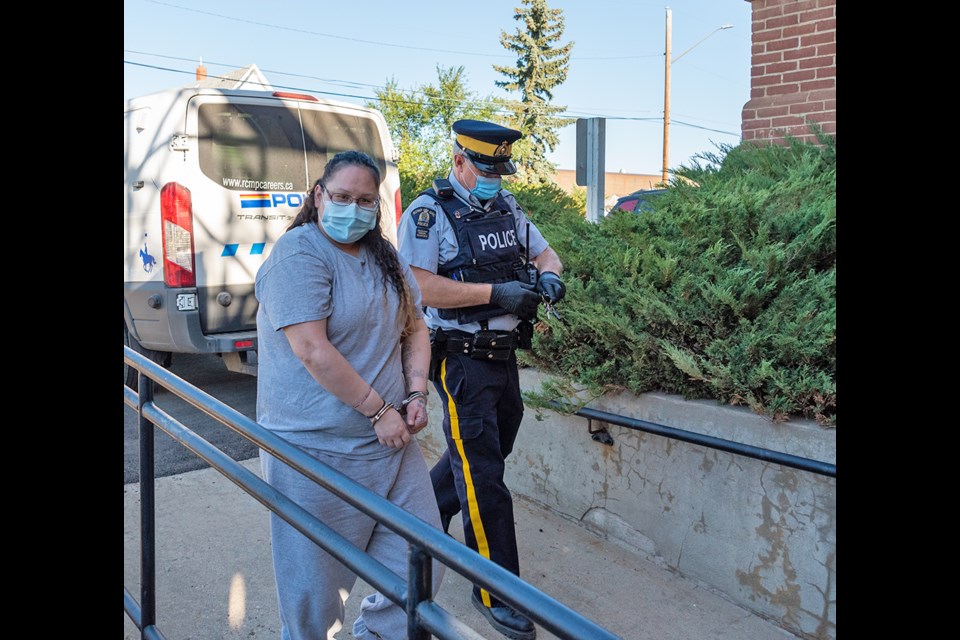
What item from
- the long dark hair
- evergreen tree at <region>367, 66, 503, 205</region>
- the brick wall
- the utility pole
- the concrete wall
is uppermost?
the utility pole

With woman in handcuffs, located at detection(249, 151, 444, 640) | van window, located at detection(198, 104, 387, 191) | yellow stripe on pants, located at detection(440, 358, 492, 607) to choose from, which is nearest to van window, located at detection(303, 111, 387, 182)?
van window, located at detection(198, 104, 387, 191)

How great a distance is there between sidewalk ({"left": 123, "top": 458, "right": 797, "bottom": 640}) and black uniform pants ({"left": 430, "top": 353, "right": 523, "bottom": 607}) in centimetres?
34

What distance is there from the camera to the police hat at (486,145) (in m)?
3.18

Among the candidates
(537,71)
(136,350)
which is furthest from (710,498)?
(537,71)

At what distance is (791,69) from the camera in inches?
258

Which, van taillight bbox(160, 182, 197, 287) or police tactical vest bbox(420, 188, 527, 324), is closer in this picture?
police tactical vest bbox(420, 188, 527, 324)

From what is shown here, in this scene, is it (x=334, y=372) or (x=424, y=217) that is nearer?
(x=334, y=372)

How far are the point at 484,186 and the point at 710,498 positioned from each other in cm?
154

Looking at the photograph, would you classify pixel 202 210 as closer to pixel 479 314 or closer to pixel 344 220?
pixel 479 314

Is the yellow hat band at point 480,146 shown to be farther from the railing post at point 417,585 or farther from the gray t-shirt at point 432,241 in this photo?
the railing post at point 417,585

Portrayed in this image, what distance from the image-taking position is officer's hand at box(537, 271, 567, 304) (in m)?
3.20

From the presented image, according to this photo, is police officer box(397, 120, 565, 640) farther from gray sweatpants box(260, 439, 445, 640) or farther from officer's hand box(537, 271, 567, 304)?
gray sweatpants box(260, 439, 445, 640)
